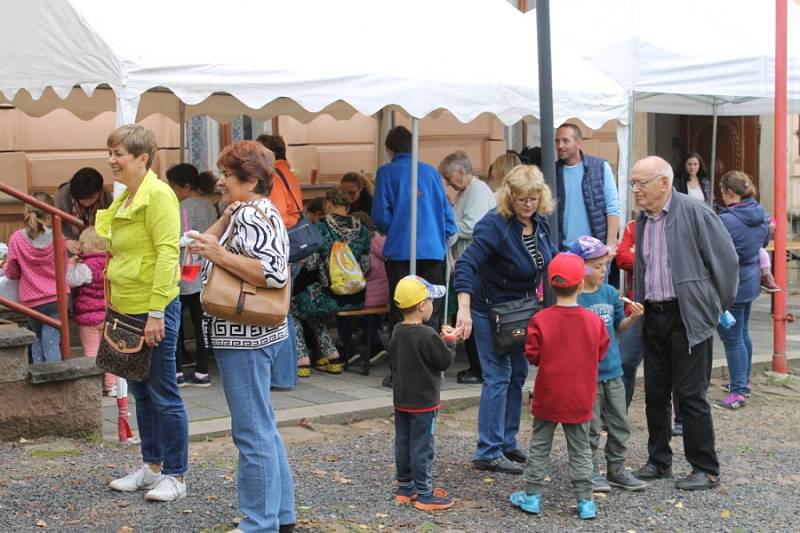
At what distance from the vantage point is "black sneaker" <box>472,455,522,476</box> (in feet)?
20.4

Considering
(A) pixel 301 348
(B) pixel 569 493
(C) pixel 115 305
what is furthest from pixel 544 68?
(A) pixel 301 348

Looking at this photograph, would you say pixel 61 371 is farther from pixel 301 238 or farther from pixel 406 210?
pixel 406 210

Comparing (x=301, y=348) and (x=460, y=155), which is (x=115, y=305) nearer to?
(x=301, y=348)

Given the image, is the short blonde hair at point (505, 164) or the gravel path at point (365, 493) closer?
the gravel path at point (365, 493)

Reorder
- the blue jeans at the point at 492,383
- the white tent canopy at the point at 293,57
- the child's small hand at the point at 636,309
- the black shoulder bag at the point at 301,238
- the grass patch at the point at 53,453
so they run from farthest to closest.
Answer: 1. the black shoulder bag at the point at 301,238
2. the white tent canopy at the point at 293,57
3. the grass patch at the point at 53,453
4. the blue jeans at the point at 492,383
5. the child's small hand at the point at 636,309

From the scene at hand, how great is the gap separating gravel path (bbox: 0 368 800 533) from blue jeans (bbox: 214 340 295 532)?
1.48 feet

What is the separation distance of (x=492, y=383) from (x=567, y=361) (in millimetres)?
831

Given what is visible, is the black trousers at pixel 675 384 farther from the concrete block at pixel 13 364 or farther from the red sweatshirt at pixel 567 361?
the concrete block at pixel 13 364

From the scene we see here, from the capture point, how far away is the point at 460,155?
9.10 meters

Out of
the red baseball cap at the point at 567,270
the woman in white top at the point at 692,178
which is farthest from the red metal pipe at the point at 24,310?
the woman in white top at the point at 692,178

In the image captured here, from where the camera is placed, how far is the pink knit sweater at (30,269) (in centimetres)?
765

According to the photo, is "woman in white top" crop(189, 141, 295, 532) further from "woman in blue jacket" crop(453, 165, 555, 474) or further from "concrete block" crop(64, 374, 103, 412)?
"concrete block" crop(64, 374, 103, 412)

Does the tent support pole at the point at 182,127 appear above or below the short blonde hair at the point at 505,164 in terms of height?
above

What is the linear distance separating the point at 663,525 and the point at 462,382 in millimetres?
3306
